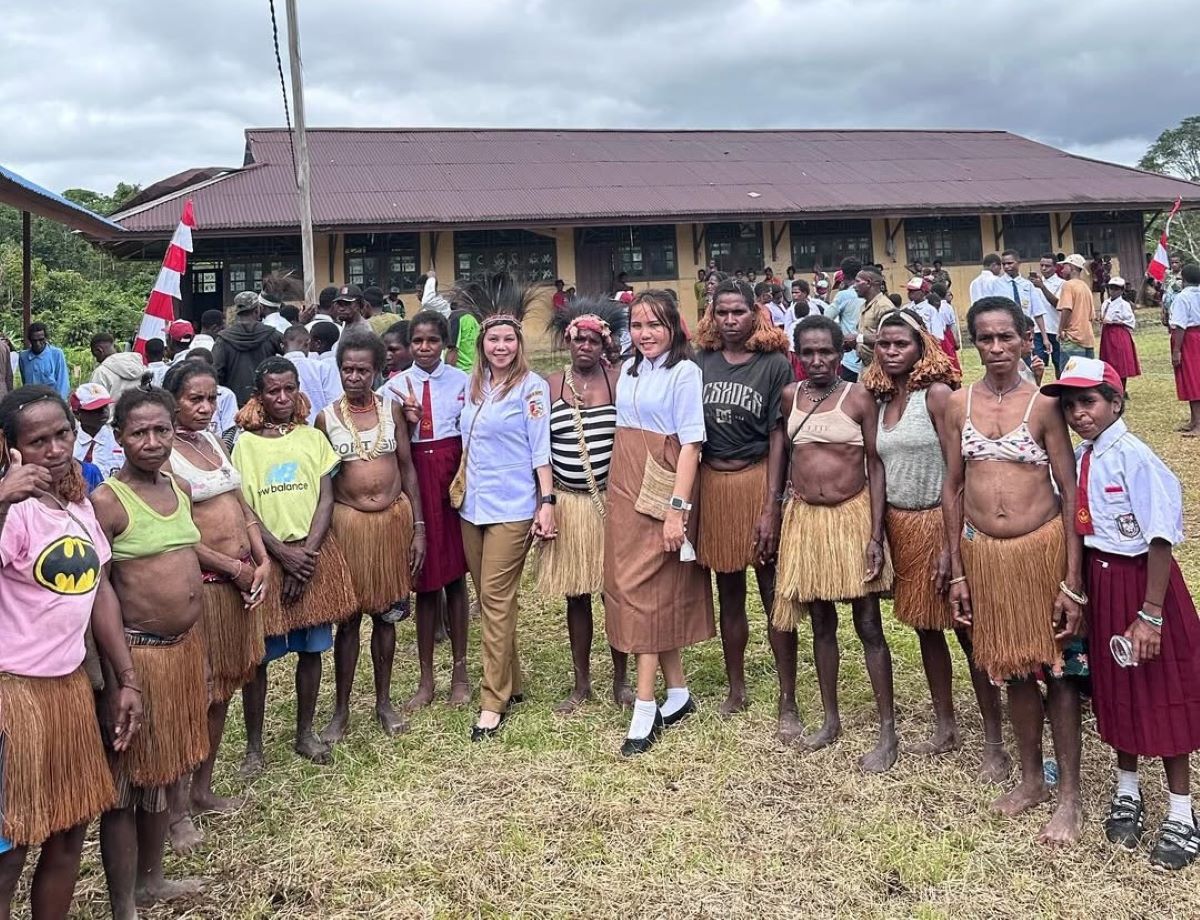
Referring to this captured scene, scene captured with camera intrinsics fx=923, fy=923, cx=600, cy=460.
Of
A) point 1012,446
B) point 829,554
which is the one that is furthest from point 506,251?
point 1012,446

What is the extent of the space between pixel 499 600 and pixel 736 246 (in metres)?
16.8

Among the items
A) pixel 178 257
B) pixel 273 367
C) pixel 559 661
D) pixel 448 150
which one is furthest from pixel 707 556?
pixel 448 150

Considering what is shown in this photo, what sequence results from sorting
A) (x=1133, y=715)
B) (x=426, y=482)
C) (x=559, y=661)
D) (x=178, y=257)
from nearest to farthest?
(x=1133, y=715), (x=426, y=482), (x=559, y=661), (x=178, y=257)

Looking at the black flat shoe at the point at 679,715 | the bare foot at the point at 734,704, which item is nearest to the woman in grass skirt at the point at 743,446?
the bare foot at the point at 734,704

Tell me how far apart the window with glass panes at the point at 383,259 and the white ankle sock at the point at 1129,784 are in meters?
15.9

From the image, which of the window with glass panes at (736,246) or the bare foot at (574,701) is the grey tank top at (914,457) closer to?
the bare foot at (574,701)

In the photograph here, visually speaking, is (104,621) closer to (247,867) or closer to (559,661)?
(247,867)

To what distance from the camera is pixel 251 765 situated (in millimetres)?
3793

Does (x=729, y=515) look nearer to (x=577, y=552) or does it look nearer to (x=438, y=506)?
(x=577, y=552)

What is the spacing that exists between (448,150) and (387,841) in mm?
19212

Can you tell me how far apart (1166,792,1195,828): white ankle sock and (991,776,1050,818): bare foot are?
16.2 inches

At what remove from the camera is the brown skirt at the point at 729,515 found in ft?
13.0

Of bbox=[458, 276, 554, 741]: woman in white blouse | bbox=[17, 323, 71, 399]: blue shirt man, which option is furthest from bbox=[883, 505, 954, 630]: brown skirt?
bbox=[17, 323, 71, 399]: blue shirt man

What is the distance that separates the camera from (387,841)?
A: 3.20 meters
